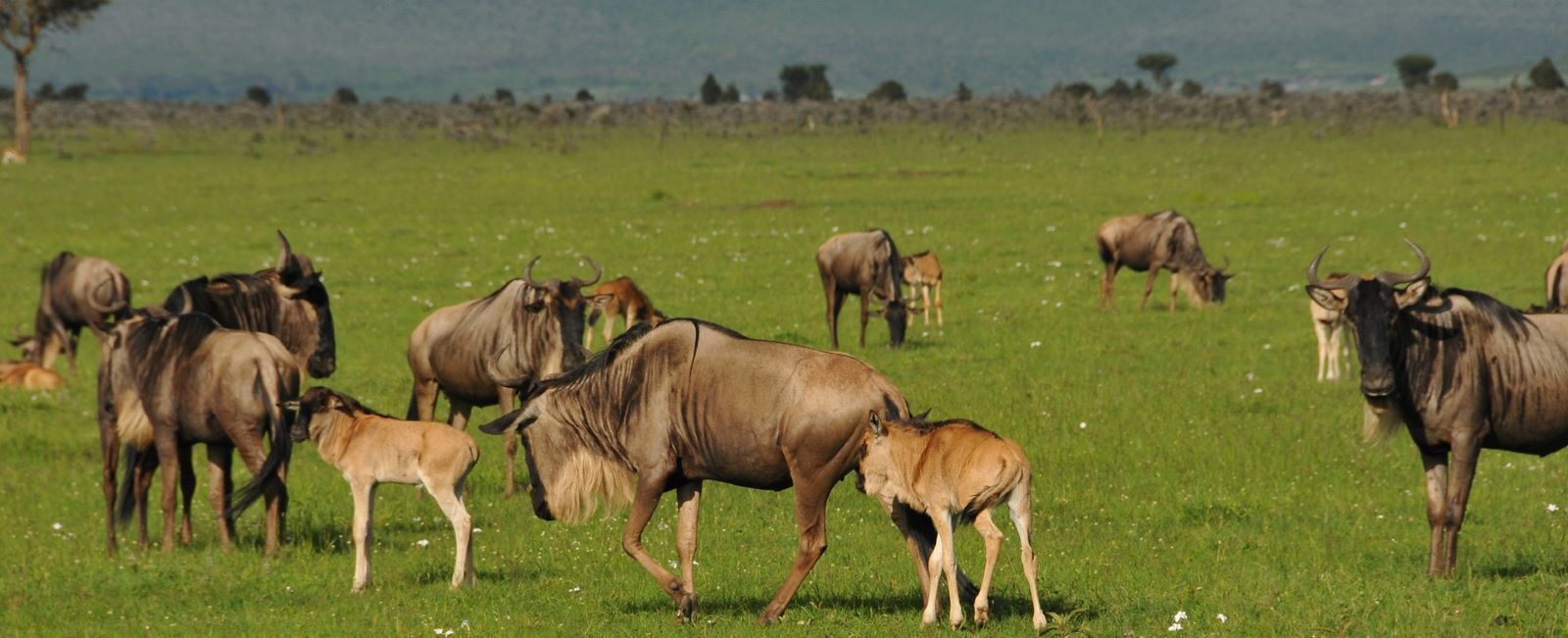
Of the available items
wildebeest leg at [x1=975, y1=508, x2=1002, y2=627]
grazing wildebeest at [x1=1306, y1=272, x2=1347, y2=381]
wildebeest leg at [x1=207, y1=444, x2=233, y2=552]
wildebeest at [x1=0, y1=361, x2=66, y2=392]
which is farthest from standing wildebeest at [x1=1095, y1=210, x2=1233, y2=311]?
wildebeest leg at [x1=975, y1=508, x2=1002, y2=627]

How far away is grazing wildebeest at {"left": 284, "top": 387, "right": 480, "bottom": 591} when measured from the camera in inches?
451

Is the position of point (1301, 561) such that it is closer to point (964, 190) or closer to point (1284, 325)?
point (1284, 325)

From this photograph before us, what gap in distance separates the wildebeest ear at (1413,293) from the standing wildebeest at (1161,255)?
14231mm

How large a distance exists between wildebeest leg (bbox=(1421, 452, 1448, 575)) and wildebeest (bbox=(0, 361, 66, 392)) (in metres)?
16.3

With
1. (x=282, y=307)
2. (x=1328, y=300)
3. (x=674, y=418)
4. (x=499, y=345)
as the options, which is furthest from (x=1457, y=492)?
(x=282, y=307)

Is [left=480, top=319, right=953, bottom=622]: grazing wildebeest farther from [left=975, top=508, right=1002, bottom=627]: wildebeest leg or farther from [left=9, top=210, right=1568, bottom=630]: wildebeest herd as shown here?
[left=975, top=508, right=1002, bottom=627]: wildebeest leg

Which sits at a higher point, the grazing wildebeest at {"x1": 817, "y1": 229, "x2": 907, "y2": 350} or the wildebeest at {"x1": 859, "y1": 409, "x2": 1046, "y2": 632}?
the wildebeest at {"x1": 859, "y1": 409, "x2": 1046, "y2": 632}

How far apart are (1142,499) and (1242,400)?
14.8ft

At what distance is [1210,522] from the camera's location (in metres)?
13.4

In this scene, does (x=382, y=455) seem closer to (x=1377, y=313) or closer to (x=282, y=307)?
(x=282, y=307)

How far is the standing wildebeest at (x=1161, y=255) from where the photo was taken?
26359 mm

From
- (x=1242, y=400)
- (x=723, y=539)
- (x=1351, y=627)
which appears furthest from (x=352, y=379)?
(x=1351, y=627)

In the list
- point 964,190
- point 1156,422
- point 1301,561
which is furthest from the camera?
point 964,190

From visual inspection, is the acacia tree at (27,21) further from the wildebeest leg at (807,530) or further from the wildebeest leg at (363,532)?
the wildebeest leg at (807,530)
